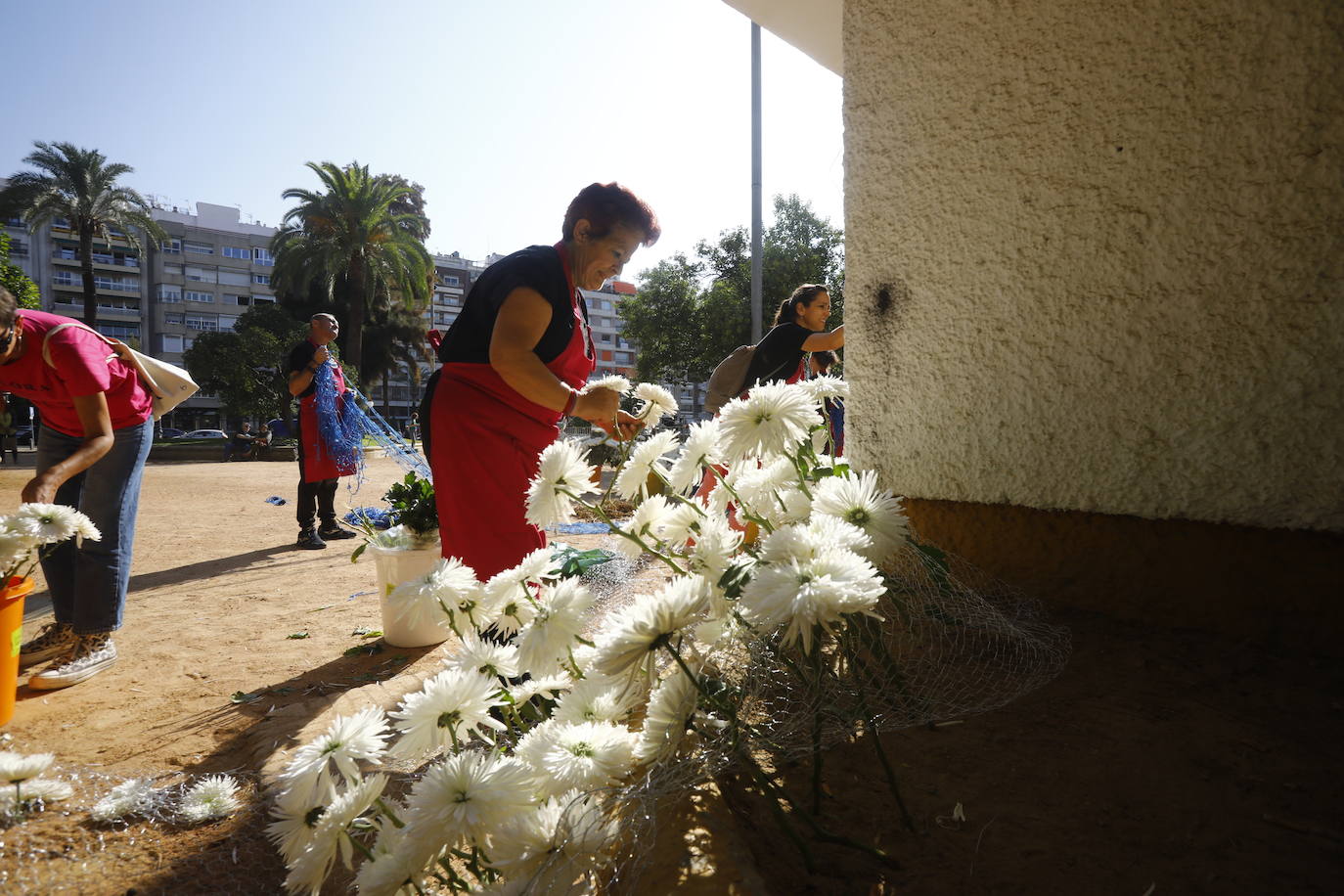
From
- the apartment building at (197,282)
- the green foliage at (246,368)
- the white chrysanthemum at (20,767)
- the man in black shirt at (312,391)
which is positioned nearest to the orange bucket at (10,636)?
the white chrysanthemum at (20,767)

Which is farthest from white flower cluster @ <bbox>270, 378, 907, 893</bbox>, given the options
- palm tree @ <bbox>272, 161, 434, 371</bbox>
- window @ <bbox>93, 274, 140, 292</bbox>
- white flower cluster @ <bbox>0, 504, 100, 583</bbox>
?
window @ <bbox>93, 274, 140, 292</bbox>

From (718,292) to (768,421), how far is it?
2103 centimetres

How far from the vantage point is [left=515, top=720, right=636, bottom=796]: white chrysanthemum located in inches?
37.0

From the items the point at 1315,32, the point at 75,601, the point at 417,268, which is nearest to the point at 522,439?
the point at 1315,32

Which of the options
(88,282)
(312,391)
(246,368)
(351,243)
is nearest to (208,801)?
(312,391)

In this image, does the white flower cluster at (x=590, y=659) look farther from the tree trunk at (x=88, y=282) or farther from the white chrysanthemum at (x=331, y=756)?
the tree trunk at (x=88, y=282)

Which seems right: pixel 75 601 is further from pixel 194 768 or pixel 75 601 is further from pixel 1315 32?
pixel 1315 32

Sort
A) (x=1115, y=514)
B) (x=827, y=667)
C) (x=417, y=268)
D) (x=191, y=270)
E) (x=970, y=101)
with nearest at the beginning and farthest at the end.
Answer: (x=827, y=667) < (x=1115, y=514) < (x=970, y=101) < (x=417, y=268) < (x=191, y=270)

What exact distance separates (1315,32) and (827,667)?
1.65m

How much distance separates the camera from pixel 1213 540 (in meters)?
1.53

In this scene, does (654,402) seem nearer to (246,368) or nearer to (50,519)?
(50,519)

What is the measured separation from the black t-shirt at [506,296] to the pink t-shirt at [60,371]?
173cm

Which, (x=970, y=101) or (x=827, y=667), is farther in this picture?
(x=970, y=101)

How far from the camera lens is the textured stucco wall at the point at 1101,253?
144cm
